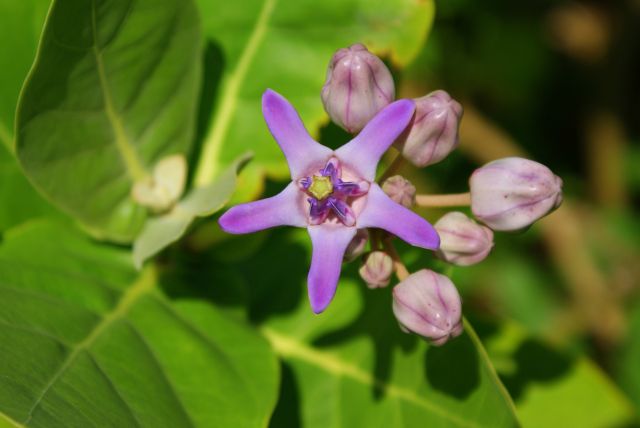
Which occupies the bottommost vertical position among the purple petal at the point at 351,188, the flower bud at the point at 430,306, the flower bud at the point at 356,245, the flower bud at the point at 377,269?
the flower bud at the point at 430,306

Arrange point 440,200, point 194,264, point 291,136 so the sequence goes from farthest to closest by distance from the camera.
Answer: point 194,264
point 440,200
point 291,136

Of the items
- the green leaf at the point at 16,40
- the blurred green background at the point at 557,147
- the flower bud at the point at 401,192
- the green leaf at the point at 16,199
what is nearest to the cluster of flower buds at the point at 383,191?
the flower bud at the point at 401,192

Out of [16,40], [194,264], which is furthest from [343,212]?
[16,40]

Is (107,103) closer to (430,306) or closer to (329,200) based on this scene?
(329,200)

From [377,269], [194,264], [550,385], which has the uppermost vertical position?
[377,269]

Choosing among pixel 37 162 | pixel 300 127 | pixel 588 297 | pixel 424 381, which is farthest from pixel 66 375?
pixel 588 297

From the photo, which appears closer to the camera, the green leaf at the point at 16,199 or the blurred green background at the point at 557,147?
the green leaf at the point at 16,199

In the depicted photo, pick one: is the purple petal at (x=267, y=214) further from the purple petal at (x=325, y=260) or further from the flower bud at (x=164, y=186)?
the flower bud at (x=164, y=186)
